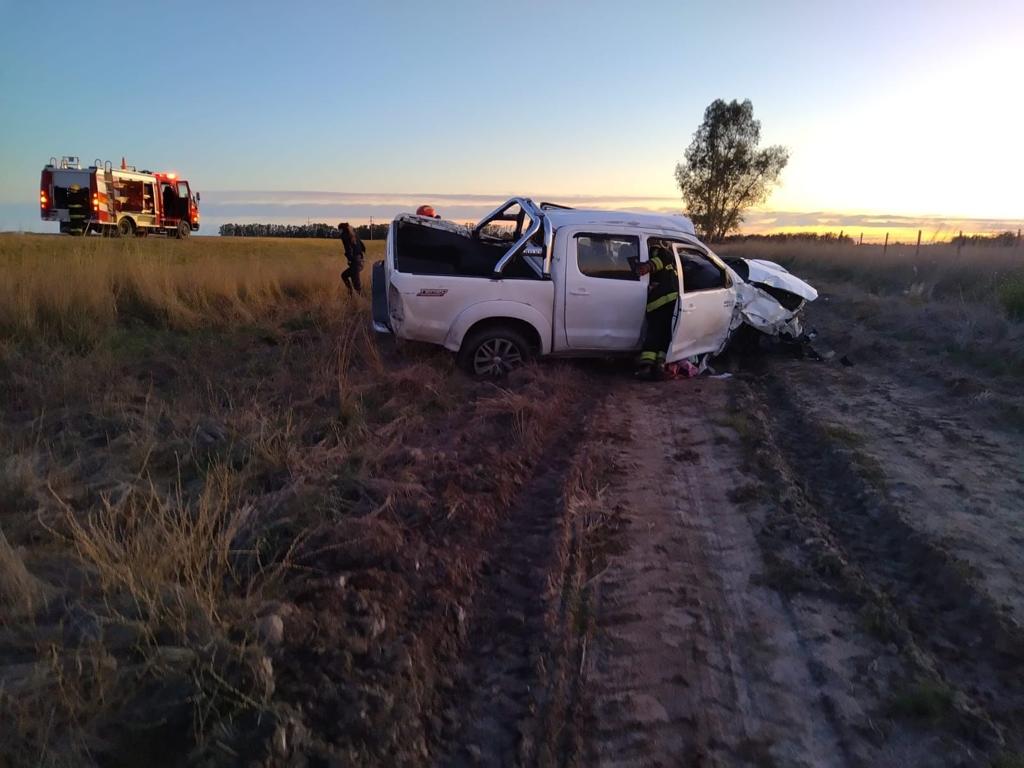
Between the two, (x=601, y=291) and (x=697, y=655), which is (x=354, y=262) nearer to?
(x=601, y=291)

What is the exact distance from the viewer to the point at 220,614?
2945 millimetres

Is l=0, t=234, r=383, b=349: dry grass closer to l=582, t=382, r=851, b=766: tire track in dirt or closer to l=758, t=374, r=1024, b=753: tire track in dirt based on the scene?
l=582, t=382, r=851, b=766: tire track in dirt

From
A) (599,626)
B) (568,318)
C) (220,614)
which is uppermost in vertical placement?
(568,318)

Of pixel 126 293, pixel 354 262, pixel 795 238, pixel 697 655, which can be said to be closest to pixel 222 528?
pixel 697 655

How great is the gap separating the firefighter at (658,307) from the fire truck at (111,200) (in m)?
22.5

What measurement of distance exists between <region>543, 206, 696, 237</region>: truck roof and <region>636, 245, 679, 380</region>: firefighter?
1.28 ft

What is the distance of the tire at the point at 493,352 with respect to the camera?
788 cm

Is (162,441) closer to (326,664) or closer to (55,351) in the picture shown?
(326,664)

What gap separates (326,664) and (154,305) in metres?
9.13

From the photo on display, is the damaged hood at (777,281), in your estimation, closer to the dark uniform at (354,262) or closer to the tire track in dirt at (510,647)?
the tire track in dirt at (510,647)

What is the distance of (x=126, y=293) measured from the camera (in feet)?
34.8

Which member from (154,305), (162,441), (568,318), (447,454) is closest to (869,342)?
(568,318)

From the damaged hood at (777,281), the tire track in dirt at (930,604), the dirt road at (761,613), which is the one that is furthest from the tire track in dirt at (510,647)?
the damaged hood at (777,281)

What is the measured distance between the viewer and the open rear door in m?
8.20
